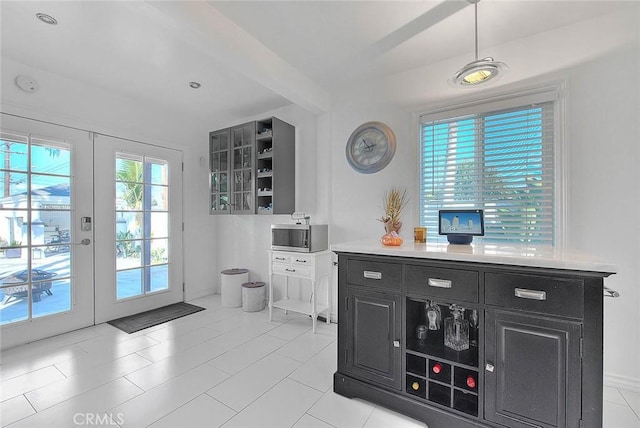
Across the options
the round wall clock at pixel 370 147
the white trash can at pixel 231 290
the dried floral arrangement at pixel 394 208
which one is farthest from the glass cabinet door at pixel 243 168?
the dried floral arrangement at pixel 394 208

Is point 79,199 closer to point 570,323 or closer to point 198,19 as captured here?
point 198,19

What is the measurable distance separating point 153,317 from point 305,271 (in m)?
1.86

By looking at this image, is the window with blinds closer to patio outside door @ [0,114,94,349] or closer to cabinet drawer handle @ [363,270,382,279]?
cabinet drawer handle @ [363,270,382,279]

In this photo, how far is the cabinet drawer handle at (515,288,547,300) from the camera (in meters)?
1.33

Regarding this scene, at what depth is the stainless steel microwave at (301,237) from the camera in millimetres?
2983

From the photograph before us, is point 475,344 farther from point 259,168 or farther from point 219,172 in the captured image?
point 219,172

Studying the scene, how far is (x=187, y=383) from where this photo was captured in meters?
2.00

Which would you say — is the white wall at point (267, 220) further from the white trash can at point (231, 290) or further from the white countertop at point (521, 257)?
the white countertop at point (521, 257)

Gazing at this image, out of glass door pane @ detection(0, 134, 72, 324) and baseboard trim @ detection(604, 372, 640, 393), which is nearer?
baseboard trim @ detection(604, 372, 640, 393)

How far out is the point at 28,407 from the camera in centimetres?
175

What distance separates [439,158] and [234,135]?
2.40 metres

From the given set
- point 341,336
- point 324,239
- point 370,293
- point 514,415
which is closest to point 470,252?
point 370,293

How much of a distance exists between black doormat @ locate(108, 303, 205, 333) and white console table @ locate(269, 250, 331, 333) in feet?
3.69

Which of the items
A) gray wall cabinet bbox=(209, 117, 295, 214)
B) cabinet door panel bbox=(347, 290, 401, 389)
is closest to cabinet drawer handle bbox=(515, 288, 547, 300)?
cabinet door panel bbox=(347, 290, 401, 389)
